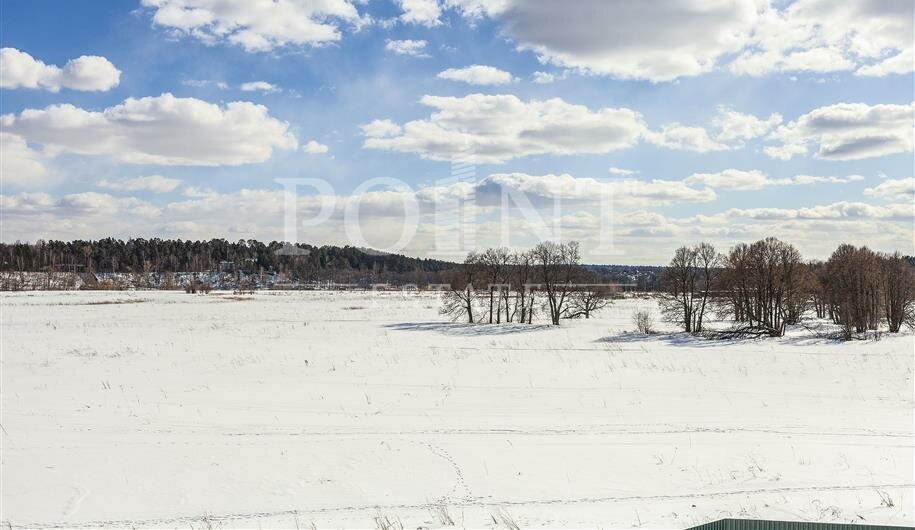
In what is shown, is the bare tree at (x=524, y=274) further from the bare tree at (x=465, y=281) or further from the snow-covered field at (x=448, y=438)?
the snow-covered field at (x=448, y=438)

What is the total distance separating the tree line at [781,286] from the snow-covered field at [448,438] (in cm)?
1591

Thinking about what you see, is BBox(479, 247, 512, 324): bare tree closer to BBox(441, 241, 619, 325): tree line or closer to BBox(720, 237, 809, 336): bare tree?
BBox(441, 241, 619, 325): tree line

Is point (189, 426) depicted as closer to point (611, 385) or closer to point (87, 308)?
point (611, 385)

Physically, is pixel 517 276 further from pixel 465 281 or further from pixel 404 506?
pixel 404 506

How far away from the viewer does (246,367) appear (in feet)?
94.8

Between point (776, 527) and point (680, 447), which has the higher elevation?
point (776, 527)

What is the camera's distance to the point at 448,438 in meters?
15.8

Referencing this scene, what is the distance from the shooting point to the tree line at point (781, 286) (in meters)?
47.9

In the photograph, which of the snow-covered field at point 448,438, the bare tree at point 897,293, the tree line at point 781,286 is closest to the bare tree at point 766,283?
the tree line at point 781,286

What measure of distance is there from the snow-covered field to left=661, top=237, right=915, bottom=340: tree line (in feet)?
52.2

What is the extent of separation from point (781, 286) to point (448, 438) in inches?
1699

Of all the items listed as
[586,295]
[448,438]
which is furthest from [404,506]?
[586,295]

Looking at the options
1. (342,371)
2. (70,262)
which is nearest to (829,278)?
(342,371)

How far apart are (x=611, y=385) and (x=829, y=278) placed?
4074cm
